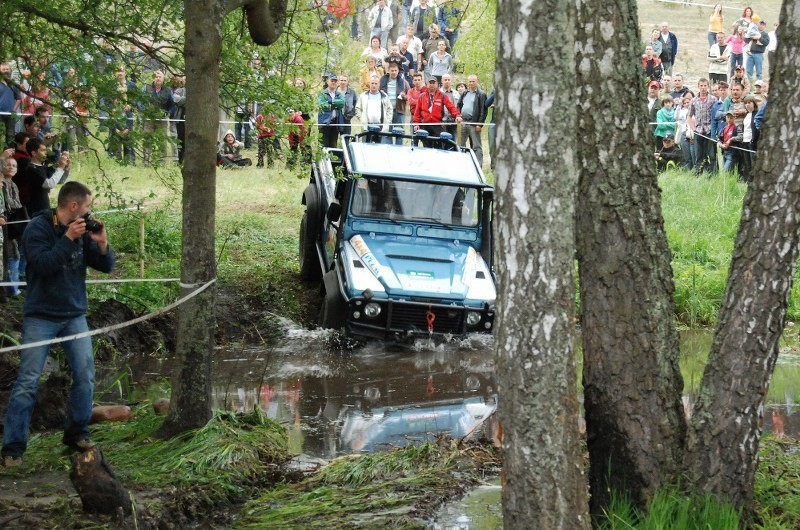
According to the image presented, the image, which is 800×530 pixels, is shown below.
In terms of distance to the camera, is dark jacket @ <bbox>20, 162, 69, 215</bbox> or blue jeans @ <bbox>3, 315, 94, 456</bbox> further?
dark jacket @ <bbox>20, 162, 69, 215</bbox>

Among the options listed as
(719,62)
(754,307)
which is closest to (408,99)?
(719,62)

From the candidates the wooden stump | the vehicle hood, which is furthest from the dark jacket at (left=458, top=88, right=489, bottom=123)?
the wooden stump

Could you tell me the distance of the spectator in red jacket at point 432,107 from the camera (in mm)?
19891

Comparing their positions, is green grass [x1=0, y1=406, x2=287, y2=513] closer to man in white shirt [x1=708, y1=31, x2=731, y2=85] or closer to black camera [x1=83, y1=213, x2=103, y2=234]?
black camera [x1=83, y1=213, x2=103, y2=234]

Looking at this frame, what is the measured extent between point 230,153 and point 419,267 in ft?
35.5

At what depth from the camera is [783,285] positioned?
199 inches

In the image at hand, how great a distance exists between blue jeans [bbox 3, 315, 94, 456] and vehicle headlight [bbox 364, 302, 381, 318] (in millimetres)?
4741

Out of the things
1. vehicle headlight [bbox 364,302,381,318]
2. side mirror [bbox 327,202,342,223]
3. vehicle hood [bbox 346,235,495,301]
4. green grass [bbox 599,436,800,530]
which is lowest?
vehicle headlight [bbox 364,302,381,318]

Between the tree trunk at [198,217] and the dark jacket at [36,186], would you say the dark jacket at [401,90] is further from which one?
the tree trunk at [198,217]

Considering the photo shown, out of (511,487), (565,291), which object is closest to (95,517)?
(511,487)

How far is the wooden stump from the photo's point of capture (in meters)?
5.58

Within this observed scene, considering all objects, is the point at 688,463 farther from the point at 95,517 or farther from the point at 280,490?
the point at 95,517

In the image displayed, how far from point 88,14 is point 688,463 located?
7.54 meters

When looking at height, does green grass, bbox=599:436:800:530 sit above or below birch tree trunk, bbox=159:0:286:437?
below
